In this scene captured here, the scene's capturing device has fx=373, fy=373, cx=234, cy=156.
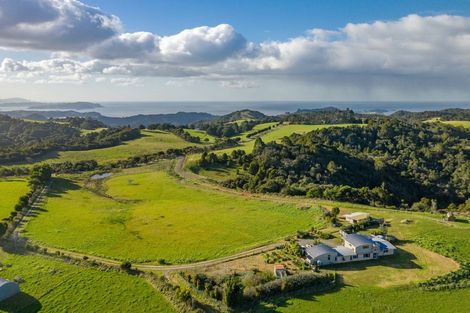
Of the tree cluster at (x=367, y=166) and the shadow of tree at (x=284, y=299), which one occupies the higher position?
the tree cluster at (x=367, y=166)

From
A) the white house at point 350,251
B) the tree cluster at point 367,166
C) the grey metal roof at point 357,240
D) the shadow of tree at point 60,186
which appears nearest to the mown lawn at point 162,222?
the shadow of tree at point 60,186

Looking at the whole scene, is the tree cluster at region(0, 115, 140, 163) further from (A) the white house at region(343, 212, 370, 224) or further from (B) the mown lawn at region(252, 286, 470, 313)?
(B) the mown lawn at region(252, 286, 470, 313)

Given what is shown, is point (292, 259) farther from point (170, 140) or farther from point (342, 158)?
point (170, 140)

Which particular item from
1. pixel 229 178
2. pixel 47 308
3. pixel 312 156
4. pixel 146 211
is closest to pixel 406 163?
pixel 312 156

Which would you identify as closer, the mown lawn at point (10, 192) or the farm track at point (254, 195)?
the farm track at point (254, 195)

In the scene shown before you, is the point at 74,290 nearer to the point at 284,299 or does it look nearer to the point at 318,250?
the point at 284,299

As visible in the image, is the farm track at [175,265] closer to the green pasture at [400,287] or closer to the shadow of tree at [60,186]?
the green pasture at [400,287]

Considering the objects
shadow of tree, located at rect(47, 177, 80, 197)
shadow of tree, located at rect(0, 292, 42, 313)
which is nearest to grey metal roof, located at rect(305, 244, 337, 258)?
shadow of tree, located at rect(0, 292, 42, 313)
